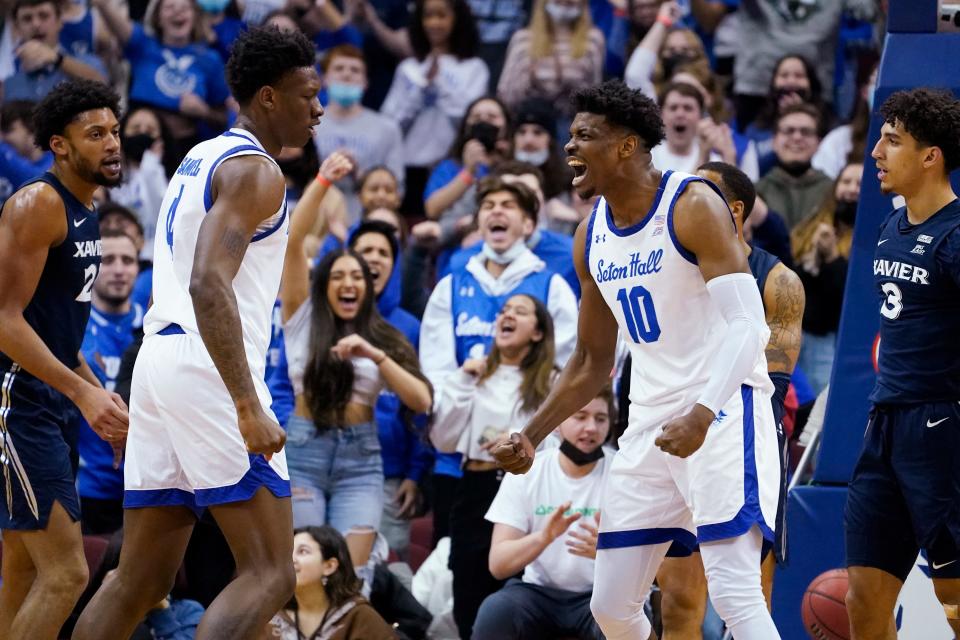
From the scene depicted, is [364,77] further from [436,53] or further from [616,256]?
[616,256]

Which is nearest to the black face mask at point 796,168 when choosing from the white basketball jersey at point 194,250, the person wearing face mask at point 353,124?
the person wearing face mask at point 353,124

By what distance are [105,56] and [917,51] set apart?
717 centimetres

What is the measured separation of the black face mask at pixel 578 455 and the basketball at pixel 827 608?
1301 millimetres

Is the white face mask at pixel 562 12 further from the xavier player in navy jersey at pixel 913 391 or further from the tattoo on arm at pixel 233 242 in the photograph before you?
the tattoo on arm at pixel 233 242

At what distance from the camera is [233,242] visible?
4219 mm

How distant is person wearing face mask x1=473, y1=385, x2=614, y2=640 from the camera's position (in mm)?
6426

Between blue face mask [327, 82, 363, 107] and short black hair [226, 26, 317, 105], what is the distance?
19.4 ft

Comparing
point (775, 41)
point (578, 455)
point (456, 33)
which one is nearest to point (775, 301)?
point (578, 455)

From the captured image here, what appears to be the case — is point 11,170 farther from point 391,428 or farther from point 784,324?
point 784,324

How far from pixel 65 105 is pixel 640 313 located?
252 cm

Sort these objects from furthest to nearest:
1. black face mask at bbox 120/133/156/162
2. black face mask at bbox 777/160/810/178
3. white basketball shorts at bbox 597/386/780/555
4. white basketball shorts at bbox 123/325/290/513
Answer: black face mask at bbox 120/133/156/162 < black face mask at bbox 777/160/810/178 < white basketball shorts at bbox 597/386/780/555 < white basketball shorts at bbox 123/325/290/513

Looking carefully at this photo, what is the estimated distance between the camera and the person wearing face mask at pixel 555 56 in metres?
10.5

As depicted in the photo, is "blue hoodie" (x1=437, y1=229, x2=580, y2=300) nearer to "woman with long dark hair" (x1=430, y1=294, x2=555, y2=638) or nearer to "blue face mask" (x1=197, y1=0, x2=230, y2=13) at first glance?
"woman with long dark hair" (x1=430, y1=294, x2=555, y2=638)

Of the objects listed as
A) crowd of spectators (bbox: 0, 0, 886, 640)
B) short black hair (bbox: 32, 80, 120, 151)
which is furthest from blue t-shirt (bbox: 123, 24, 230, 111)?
short black hair (bbox: 32, 80, 120, 151)
